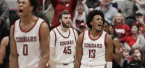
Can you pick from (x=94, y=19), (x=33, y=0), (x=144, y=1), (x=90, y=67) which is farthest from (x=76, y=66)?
(x=144, y=1)

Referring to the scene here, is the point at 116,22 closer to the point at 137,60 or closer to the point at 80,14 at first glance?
the point at 80,14

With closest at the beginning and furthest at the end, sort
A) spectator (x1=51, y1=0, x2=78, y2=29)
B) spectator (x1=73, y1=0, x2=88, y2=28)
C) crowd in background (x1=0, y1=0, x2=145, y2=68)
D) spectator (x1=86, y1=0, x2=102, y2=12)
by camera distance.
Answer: crowd in background (x1=0, y1=0, x2=145, y2=68), spectator (x1=51, y1=0, x2=78, y2=29), spectator (x1=73, y1=0, x2=88, y2=28), spectator (x1=86, y1=0, x2=102, y2=12)

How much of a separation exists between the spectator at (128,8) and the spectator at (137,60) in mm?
2789

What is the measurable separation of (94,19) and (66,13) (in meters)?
1.34

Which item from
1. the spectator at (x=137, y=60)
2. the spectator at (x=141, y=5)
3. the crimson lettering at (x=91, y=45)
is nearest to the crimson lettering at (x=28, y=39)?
the crimson lettering at (x=91, y=45)

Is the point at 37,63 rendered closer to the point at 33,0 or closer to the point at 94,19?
the point at 33,0

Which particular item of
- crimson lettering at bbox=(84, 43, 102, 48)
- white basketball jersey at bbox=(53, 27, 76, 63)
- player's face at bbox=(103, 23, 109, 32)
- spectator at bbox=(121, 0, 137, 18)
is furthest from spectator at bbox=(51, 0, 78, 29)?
crimson lettering at bbox=(84, 43, 102, 48)

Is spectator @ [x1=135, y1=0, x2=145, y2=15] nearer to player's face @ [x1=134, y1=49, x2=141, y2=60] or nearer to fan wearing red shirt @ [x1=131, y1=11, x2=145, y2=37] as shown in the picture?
fan wearing red shirt @ [x1=131, y1=11, x2=145, y2=37]

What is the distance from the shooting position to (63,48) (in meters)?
7.61

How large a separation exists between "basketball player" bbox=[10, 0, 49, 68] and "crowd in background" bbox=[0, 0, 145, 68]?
11.7ft

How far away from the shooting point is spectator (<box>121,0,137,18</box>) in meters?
11.3

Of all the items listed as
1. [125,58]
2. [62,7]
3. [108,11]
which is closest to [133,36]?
[108,11]

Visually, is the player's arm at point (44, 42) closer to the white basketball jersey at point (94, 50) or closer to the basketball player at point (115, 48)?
the white basketball jersey at point (94, 50)

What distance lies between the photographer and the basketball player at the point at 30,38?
201 inches
